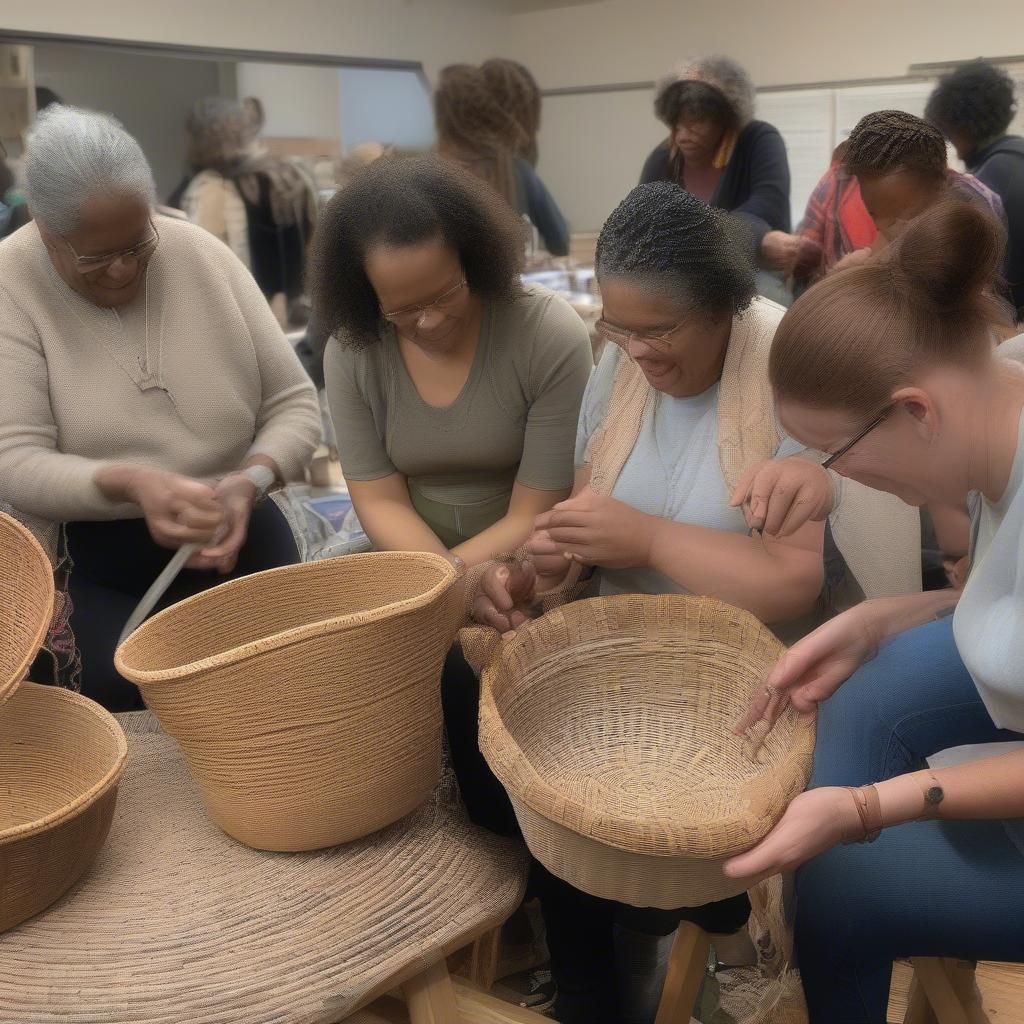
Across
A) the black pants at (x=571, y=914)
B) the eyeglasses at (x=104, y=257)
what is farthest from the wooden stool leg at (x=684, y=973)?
the eyeglasses at (x=104, y=257)

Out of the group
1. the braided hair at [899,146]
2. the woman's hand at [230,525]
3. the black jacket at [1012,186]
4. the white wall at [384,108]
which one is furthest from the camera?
the white wall at [384,108]

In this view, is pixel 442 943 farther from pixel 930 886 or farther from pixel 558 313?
pixel 558 313

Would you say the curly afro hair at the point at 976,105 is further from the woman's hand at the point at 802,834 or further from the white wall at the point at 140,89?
the white wall at the point at 140,89

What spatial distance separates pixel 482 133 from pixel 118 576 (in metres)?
1.75

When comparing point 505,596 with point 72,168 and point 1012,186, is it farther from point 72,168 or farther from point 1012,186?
point 1012,186

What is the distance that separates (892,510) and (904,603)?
0.17 meters

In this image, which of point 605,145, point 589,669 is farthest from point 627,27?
point 589,669

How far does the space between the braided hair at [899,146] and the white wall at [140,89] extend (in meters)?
2.47

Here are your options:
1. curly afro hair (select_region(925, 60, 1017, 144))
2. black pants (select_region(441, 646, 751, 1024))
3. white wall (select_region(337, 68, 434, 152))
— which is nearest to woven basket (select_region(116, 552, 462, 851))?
black pants (select_region(441, 646, 751, 1024))

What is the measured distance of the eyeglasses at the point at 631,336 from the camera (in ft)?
4.44

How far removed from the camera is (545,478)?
1.73 metres

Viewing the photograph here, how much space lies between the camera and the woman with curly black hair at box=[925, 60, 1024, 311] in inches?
83.6

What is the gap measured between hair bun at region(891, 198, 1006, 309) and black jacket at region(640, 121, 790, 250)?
4.65 feet

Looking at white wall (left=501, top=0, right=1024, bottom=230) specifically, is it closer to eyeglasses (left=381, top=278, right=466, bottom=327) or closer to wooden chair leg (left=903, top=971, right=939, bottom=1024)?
eyeglasses (left=381, top=278, right=466, bottom=327)
